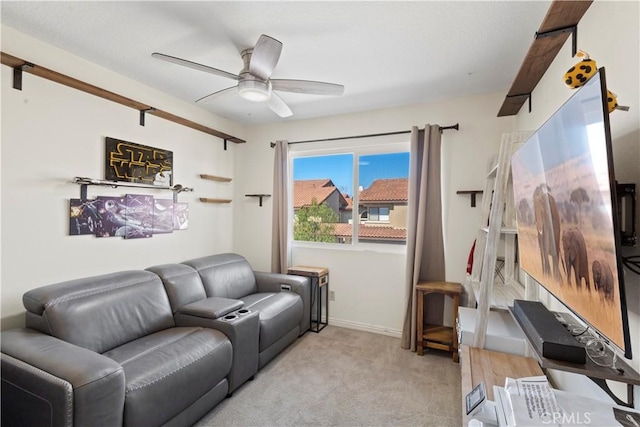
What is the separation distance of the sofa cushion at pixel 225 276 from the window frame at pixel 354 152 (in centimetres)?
73

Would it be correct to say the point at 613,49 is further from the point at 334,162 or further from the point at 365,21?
the point at 334,162

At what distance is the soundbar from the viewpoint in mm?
998

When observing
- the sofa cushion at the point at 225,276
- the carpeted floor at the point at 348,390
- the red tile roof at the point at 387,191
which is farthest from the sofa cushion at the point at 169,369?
the red tile roof at the point at 387,191

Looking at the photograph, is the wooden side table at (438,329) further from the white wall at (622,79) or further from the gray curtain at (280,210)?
the gray curtain at (280,210)

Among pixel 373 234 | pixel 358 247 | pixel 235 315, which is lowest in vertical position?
pixel 235 315

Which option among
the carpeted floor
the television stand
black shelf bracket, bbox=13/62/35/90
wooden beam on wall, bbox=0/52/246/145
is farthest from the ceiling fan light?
the carpeted floor

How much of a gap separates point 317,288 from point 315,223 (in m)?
0.81

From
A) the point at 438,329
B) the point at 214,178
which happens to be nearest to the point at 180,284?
the point at 214,178

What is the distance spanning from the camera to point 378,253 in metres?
3.37

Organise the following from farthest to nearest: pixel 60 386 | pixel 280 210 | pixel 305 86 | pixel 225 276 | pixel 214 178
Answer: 1. pixel 280 210
2. pixel 214 178
3. pixel 225 276
4. pixel 305 86
5. pixel 60 386

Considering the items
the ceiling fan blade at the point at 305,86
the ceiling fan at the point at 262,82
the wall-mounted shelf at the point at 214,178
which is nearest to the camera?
the ceiling fan at the point at 262,82

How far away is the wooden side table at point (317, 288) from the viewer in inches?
134

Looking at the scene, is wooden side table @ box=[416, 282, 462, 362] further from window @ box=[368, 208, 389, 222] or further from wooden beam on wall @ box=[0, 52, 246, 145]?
wooden beam on wall @ box=[0, 52, 246, 145]

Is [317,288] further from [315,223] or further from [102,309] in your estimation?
[102,309]
